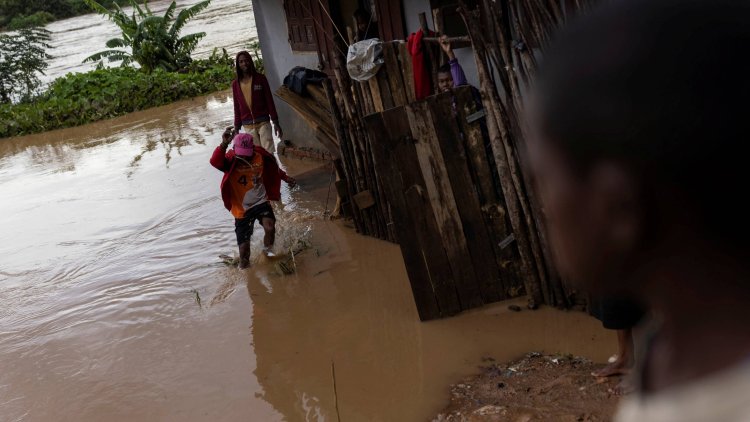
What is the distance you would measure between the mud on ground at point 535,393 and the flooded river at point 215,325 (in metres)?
0.14

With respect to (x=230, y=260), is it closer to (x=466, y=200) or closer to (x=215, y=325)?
(x=215, y=325)

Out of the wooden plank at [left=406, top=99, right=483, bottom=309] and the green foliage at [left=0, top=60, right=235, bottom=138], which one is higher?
the green foliage at [left=0, top=60, right=235, bottom=138]

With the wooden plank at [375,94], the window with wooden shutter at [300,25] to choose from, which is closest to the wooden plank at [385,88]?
the wooden plank at [375,94]

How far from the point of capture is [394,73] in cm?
613

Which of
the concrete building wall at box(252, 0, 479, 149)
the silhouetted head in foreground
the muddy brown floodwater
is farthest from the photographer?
the concrete building wall at box(252, 0, 479, 149)

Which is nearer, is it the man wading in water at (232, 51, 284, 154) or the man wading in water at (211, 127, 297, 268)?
the man wading in water at (211, 127, 297, 268)

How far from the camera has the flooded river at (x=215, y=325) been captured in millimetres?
4738

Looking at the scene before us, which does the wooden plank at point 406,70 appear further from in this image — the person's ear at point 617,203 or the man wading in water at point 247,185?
the person's ear at point 617,203

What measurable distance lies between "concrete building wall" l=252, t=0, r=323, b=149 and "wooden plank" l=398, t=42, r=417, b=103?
420 centimetres

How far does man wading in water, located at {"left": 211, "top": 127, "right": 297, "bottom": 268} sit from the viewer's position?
688cm

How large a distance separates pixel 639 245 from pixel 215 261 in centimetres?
692

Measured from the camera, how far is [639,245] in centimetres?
77

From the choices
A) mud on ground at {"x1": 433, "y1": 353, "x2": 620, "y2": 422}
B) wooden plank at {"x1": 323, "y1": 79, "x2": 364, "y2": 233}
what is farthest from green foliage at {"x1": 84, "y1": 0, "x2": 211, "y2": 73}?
mud on ground at {"x1": 433, "y1": 353, "x2": 620, "y2": 422}

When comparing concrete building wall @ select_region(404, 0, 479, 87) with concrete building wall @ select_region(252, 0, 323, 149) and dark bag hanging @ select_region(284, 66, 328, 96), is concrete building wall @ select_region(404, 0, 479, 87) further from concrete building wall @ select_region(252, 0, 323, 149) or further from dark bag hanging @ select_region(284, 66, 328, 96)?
concrete building wall @ select_region(252, 0, 323, 149)
